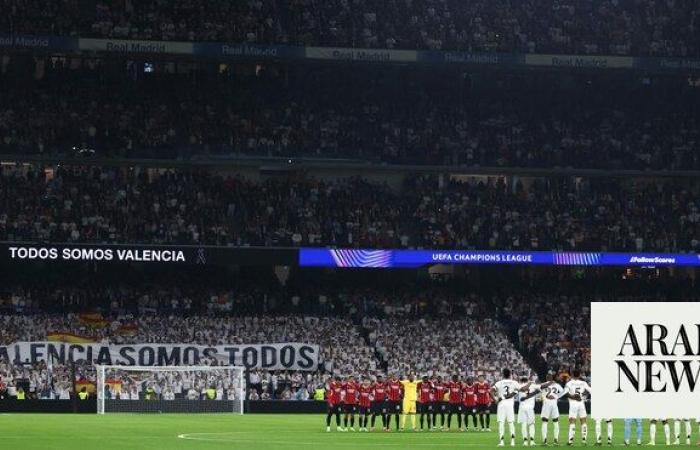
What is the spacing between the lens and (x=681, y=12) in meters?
67.1

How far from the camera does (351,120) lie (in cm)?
6475

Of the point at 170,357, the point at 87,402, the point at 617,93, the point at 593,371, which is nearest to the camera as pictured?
the point at 593,371

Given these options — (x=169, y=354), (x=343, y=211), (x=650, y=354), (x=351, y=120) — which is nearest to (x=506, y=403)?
(x=650, y=354)

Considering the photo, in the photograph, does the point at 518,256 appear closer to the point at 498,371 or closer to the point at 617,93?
the point at 498,371

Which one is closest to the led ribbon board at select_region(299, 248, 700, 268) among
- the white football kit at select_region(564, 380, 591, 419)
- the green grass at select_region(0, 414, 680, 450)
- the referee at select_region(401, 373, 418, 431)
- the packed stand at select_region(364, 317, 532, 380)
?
the packed stand at select_region(364, 317, 532, 380)

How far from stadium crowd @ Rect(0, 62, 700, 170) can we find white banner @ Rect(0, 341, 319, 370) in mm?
10239

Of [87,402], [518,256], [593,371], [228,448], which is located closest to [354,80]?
[518,256]

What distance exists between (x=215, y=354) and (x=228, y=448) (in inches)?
990

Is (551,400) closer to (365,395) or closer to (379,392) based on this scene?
(365,395)

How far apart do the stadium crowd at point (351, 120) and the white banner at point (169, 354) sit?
33.6 ft

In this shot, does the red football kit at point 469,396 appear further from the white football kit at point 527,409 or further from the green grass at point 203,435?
the white football kit at point 527,409

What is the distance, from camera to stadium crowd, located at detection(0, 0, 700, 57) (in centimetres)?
6119

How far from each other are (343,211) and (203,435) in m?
27.1

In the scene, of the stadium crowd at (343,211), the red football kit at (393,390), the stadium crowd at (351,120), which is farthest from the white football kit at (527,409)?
the stadium crowd at (351,120)
